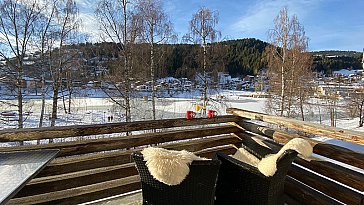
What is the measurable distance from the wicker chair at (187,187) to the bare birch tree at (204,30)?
7767 millimetres

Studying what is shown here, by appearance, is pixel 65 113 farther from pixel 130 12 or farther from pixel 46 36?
pixel 130 12

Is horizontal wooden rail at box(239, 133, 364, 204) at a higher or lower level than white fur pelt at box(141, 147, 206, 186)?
lower

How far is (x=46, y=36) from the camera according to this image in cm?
878

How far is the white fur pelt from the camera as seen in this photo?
55.9 inches

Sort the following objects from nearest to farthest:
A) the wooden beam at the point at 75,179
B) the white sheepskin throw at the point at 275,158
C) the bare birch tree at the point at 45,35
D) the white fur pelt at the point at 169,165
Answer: the white fur pelt at the point at 169,165 → the white sheepskin throw at the point at 275,158 → the wooden beam at the point at 75,179 → the bare birch tree at the point at 45,35

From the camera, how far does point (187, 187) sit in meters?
1.53

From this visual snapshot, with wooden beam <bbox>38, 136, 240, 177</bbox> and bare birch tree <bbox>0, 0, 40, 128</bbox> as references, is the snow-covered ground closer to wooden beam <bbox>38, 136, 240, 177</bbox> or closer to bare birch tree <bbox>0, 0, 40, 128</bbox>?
bare birch tree <bbox>0, 0, 40, 128</bbox>

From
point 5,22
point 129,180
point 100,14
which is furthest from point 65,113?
point 129,180

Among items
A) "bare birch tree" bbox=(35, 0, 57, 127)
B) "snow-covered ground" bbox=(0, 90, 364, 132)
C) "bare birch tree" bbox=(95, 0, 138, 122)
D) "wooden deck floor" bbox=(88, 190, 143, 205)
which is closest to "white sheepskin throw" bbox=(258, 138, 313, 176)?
"wooden deck floor" bbox=(88, 190, 143, 205)

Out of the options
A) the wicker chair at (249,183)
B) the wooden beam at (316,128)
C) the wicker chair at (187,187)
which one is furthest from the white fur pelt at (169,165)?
the wooden beam at (316,128)

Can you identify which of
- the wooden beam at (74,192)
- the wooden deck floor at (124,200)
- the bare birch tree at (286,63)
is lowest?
the wooden deck floor at (124,200)

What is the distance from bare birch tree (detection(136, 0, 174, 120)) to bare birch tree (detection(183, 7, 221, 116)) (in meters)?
1.02

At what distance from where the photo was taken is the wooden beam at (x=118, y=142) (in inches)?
82.7

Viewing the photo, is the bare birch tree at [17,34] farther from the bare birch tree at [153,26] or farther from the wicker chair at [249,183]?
the wicker chair at [249,183]
